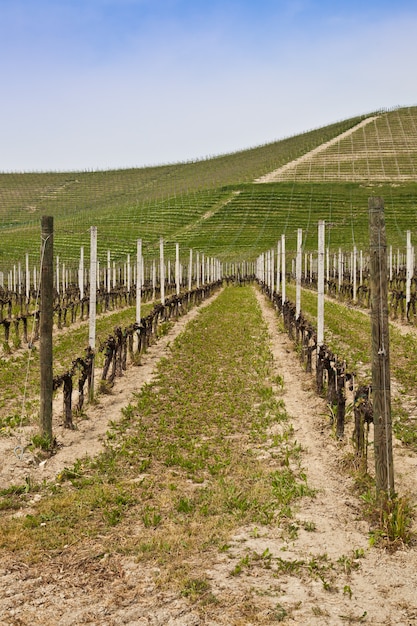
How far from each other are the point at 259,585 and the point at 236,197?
8103 centimetres

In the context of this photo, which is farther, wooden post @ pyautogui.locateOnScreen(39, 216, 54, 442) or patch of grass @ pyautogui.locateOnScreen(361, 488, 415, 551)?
wooden post @ pyautogui.locateOnScreen(39, 216, 54, 442)

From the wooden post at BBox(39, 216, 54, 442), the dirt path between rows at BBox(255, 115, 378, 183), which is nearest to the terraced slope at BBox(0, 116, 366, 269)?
the dirt path between rows at BBox(255, 115, 378, 183)

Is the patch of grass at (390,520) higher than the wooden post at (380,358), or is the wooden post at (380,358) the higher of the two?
the wooden post at (380,358)

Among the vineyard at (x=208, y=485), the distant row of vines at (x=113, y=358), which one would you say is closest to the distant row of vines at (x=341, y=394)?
the vineyard at (x=208, y=485)

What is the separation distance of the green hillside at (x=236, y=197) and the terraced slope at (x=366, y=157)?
0.15 m

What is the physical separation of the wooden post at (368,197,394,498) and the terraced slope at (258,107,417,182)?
82805 mm

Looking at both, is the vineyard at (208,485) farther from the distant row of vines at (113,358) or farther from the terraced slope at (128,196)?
the terraced slope at (128,196)

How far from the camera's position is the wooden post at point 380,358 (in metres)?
5.71

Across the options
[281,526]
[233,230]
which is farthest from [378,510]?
[233,230]

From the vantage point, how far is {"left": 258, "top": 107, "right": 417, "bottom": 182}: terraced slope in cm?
8806

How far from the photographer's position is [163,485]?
6.58 m

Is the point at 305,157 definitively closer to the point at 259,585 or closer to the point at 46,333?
the point at 46,333

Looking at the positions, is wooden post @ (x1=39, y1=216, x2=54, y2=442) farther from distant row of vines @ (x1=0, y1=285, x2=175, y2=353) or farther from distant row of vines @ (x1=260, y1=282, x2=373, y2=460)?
distant row of vines @ (x1=0, y1=285, x2=175, y2=353)

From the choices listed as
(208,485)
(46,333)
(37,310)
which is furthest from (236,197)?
(208,485)
